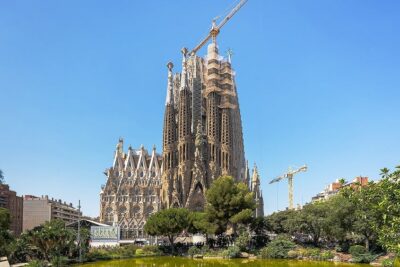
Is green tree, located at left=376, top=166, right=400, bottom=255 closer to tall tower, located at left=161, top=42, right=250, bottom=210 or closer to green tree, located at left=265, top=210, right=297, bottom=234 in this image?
green tree, located at left=265, top=210, right=297, bottom=234

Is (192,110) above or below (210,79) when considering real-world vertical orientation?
below

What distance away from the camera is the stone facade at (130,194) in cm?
10119

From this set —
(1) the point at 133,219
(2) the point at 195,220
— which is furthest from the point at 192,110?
(2) the point at 195,220

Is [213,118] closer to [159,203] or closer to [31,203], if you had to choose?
[159,203]

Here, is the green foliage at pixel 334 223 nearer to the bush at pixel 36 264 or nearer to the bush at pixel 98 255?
the bush at pixel 98 255

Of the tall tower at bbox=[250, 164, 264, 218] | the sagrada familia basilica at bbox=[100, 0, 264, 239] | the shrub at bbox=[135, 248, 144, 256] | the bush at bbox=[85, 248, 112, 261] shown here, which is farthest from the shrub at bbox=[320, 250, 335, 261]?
the tall tower at bbox=[250, 164, 264, 218]

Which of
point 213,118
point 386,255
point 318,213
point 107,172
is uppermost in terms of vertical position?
point 213,118

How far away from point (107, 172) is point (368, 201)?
87697mm

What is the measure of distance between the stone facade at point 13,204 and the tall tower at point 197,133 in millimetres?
38121

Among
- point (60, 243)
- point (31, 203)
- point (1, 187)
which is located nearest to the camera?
point (60, 243)

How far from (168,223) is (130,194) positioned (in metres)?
38.7

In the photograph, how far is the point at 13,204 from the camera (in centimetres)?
10944

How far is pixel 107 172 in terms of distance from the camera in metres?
108

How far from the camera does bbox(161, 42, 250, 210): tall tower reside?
9956 cm
